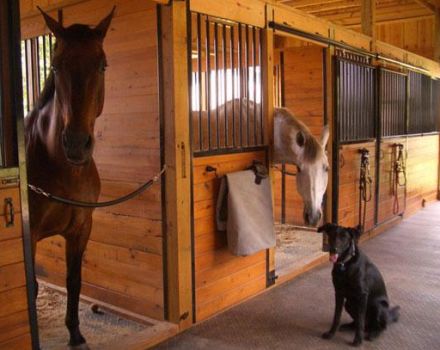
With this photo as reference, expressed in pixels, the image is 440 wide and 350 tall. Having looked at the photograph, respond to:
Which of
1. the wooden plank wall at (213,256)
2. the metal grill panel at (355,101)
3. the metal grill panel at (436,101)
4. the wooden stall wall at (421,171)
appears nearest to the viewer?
the wooden plank wall at (213,256)

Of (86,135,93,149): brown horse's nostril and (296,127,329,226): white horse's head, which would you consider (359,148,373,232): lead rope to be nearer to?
(296,127,329,226): white horse's head

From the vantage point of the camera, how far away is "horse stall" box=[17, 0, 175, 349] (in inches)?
104

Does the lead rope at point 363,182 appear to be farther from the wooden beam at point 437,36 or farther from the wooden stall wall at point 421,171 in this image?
the wooden beam at point 437,36

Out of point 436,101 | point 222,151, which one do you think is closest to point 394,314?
point 222,151

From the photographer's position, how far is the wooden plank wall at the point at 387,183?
5188 mm

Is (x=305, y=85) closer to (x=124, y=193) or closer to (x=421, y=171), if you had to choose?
(x=421, y=171)

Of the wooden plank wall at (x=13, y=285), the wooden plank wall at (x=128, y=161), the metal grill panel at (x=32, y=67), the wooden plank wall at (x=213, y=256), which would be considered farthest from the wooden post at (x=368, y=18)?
the wooden plank wall at (x=13, y=285)

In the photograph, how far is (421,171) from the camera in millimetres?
6547

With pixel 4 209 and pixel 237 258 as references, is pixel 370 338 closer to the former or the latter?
pixel 237 258

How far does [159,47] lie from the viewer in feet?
8.44

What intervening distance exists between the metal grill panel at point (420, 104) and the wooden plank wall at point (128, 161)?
4.44 m

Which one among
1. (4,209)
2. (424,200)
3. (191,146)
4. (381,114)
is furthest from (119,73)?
(424,200)

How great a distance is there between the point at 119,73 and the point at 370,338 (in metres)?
2.09

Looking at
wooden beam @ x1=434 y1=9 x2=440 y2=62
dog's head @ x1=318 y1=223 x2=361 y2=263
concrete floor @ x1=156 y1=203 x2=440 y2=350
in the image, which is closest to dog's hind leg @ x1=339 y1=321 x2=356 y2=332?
concrete floor @ x1=156 y1=203 x2=440 y2=350
